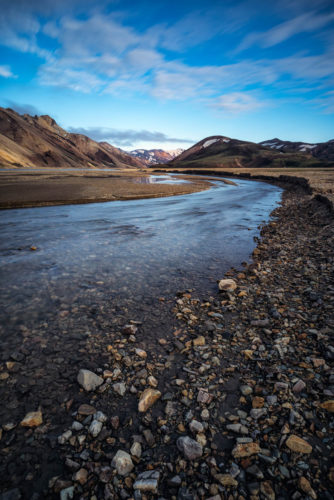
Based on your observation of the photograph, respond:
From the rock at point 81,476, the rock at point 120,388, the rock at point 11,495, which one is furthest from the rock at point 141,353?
the rock at point 11,495

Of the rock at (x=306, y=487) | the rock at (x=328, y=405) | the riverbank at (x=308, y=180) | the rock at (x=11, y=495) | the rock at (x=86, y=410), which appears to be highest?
the riverbank at (x=308, y=180)

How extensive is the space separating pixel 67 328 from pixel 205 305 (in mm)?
3574

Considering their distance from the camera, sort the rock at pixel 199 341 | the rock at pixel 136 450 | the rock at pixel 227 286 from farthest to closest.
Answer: the rock at pixel 227 286 < the rock at pixel 199 341 < the rock at pixel 136 450

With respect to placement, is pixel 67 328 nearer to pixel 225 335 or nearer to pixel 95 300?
pixel 95 300

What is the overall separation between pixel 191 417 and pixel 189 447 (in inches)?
19.6

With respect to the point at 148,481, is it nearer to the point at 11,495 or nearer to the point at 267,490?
the point at 267,490

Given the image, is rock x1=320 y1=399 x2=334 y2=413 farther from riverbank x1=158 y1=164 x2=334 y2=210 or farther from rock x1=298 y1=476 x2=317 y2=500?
riverbank x1=158 y1=164 x2=334 y2=210

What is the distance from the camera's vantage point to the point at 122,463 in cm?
290

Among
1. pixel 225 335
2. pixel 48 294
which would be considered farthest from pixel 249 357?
pixel 48 294

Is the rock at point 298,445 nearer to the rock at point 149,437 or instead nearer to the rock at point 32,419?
the rock at point 149,437

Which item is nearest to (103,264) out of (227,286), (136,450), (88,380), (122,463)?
(227,286)

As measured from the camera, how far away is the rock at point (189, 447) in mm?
2999

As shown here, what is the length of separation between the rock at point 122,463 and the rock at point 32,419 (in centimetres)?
130

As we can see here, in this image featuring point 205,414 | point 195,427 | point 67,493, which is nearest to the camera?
point 67,493
